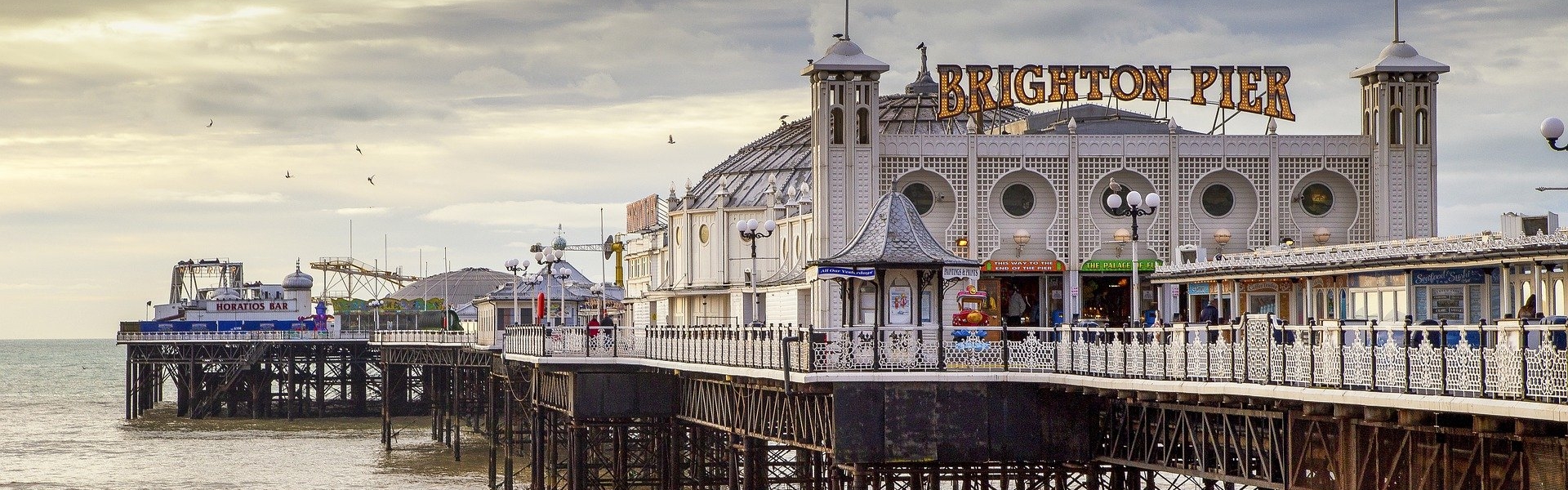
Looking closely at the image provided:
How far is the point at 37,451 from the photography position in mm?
85875

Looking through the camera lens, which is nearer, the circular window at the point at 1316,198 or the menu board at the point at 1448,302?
the menu board at the point at 1448,302

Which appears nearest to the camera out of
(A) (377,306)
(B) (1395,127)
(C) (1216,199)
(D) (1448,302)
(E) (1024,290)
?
(D) (1448,302)

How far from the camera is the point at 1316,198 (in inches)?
1919

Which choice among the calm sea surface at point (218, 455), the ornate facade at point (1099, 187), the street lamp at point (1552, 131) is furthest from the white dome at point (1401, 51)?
the calm sea surface at point (218, 455)

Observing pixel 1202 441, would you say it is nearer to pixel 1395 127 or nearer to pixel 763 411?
pixel 763 411

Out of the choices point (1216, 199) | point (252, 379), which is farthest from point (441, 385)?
point (1216, 199)

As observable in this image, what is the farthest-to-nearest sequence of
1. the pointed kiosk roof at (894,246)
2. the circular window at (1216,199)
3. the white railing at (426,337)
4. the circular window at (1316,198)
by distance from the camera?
1. the white railing at (426,337)
2. the circular window at (1316,198)
3. the circular window at (1216,199)
4. the pointed kiosk roof at (894,246)

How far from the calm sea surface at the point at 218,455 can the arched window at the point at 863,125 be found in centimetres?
2803

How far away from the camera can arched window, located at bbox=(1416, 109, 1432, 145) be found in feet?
157

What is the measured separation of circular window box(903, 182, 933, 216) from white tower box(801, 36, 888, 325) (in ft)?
3.44

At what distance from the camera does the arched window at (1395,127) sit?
47.8 metres

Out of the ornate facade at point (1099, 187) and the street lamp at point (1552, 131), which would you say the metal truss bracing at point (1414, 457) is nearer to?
the street lamp at point (1552, 131)

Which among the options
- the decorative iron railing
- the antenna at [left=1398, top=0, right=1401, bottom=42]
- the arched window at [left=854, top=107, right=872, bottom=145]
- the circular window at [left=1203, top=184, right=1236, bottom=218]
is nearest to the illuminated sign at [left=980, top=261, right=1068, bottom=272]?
the decorative iron railing

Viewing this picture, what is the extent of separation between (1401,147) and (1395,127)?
20.2 inches
